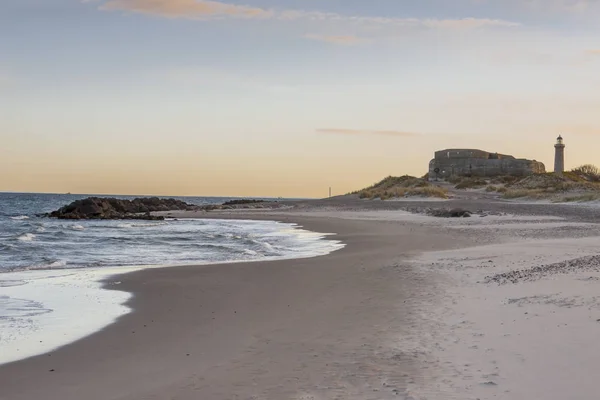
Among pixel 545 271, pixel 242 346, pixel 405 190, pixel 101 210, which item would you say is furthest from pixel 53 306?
pixel 405 190

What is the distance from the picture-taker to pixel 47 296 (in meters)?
11.8

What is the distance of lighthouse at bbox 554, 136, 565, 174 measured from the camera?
82312mm

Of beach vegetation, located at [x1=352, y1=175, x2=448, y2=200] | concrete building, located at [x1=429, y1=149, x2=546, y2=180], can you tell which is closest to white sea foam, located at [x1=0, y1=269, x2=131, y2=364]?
beach vegetation, located at [x1=352, y1=175, x2=448, y2=200]

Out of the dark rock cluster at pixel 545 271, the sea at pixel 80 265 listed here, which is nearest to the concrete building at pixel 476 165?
the sea at pixel 80 265

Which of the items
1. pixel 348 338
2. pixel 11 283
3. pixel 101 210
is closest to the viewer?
pixel 348 338

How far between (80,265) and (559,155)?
255 feet

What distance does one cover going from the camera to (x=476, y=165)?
83.8 m

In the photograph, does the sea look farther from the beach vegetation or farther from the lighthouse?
the lighthouse

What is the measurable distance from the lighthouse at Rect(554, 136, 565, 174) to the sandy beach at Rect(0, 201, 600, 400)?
242ft

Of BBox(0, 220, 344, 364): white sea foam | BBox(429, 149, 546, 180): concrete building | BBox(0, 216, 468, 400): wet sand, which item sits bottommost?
BBox(0, 220, 344, 364): white sea foam

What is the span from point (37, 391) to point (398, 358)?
3661 millimetres

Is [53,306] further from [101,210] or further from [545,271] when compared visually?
[101,210]

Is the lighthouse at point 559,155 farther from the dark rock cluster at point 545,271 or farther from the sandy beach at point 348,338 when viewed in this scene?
the dark rock cluster at point 545,271

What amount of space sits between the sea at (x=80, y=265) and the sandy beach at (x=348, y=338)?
54 cm
